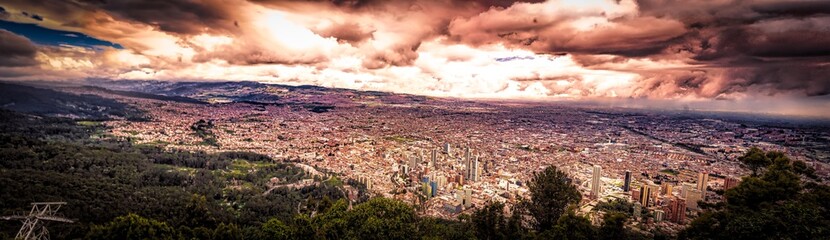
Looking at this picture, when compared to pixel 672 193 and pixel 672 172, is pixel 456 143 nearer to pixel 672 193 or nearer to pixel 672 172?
pixel 672 172

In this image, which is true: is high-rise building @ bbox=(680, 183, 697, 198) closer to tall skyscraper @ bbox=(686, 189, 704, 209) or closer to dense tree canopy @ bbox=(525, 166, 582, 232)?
tall skyscraper @ bbox=(686, 189, 704, 209)

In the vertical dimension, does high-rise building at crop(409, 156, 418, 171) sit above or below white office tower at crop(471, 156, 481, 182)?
below

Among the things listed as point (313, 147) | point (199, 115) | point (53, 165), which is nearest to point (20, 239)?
point (53, 165)

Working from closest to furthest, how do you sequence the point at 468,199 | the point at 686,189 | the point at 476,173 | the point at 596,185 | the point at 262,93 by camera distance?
the point at 686,189 < the point at 596,185 < the point at 468,199 < the point at 476,173 < the point at 262,93

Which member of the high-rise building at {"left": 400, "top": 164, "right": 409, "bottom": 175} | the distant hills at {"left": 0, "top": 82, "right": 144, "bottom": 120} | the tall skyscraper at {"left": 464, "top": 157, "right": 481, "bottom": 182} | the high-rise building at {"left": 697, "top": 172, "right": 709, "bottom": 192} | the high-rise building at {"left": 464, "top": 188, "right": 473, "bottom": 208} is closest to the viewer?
the high-rise building at {"left": 697, "top": 172, "right": 709, "bottom": 192}

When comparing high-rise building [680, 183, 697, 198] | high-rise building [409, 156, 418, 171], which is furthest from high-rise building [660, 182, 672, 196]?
high-rise building [409, 156, 418, 171]

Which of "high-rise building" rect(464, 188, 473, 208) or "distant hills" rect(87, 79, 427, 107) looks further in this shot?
"distant hills" rect(87, 79, 427, 107)

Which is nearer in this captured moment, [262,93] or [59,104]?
[59,104]

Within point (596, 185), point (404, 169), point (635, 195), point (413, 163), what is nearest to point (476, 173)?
point (404, 169)

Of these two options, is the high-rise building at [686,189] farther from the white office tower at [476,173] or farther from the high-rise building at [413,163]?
the high-rise building at [413,163]

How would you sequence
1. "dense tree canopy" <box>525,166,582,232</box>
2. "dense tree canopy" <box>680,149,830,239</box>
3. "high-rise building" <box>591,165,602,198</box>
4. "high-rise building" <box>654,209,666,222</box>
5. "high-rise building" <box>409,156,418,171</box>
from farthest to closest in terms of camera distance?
"high-rise building" <box>409,156,418,171</box>
"high-rise building" <box>591,165,602,198</box>
"high-rise building" <box>654,209,666,222</box>
"dense tree canopy" <box>525,166,582,232</box>
"dense tree canopy" <box>680,149,830,239</box>

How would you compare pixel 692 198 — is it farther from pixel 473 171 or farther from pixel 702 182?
pixel 473 171
